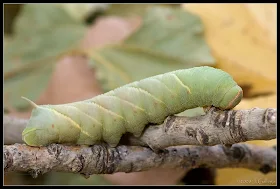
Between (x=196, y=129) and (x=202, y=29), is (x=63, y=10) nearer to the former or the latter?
(x=202, y=29)

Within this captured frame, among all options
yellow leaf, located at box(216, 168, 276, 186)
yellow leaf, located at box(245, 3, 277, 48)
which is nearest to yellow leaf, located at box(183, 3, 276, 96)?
yellow leaf, located at box(245, 3, 277, 48)

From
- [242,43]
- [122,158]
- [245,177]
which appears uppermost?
[242,43]

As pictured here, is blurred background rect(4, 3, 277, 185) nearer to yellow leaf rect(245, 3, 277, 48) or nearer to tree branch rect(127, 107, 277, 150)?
yellow leaf rect(245, 3, 277, 48)

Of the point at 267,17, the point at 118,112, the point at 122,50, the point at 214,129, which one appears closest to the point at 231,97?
the point at 214,129

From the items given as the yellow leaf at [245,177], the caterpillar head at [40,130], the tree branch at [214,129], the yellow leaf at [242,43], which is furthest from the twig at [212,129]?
the yellow leaf at [242,43]

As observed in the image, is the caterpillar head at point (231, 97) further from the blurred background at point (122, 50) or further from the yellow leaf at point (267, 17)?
the yellow leaf at point (267, 17)

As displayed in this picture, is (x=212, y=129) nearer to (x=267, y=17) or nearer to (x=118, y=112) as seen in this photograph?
(x=118, y=112)
